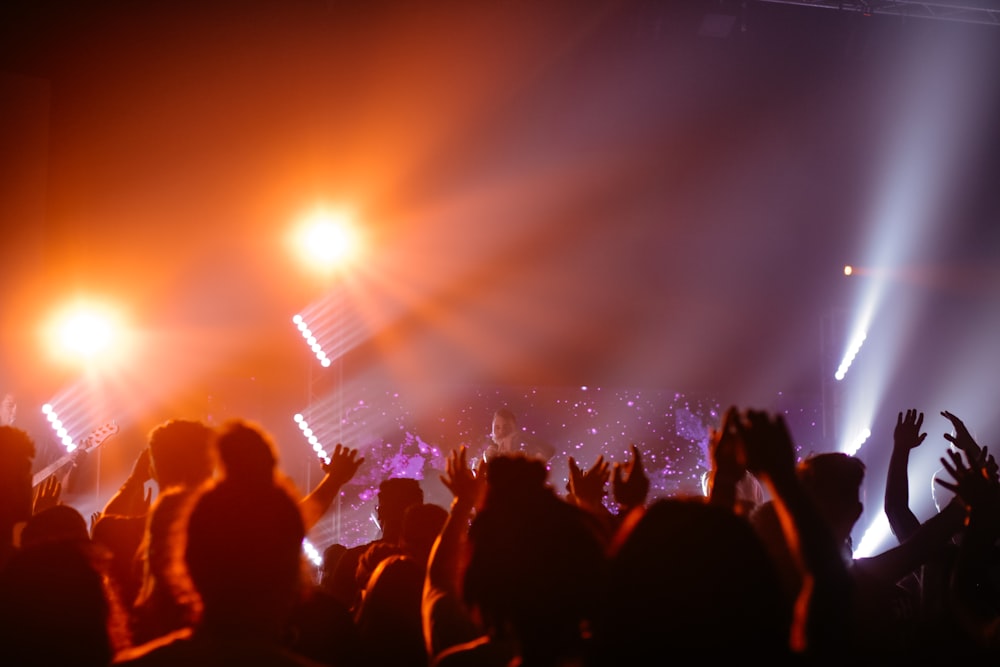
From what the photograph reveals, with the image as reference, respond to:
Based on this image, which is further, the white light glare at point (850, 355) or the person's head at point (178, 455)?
the white light glare at point (850, 355)

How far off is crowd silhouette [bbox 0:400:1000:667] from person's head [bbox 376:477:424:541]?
1.24 m

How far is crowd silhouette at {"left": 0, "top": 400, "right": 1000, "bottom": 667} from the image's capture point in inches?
63.9

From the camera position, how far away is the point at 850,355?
10930 mm

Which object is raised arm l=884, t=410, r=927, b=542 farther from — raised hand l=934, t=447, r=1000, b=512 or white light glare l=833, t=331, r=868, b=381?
white light glare l=833, t=331, r=868, b=381

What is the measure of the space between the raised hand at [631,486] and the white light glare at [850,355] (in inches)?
347

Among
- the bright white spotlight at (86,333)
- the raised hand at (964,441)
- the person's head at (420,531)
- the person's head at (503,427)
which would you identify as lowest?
the person's head at (503,427)

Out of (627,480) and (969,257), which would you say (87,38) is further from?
(969,257)

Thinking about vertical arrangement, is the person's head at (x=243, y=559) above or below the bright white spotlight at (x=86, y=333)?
below

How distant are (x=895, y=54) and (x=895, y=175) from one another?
1.55 metres

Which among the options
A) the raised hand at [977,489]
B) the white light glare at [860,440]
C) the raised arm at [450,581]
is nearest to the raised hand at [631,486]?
the raised arm at [450,581]

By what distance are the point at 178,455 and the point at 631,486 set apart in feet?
5.33

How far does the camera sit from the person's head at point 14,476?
2.95 m

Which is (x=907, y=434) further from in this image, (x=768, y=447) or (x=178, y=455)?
(x=178, y=455)

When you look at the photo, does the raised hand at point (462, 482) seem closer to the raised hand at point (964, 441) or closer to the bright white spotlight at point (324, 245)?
the raised hand at point (964, 441)
